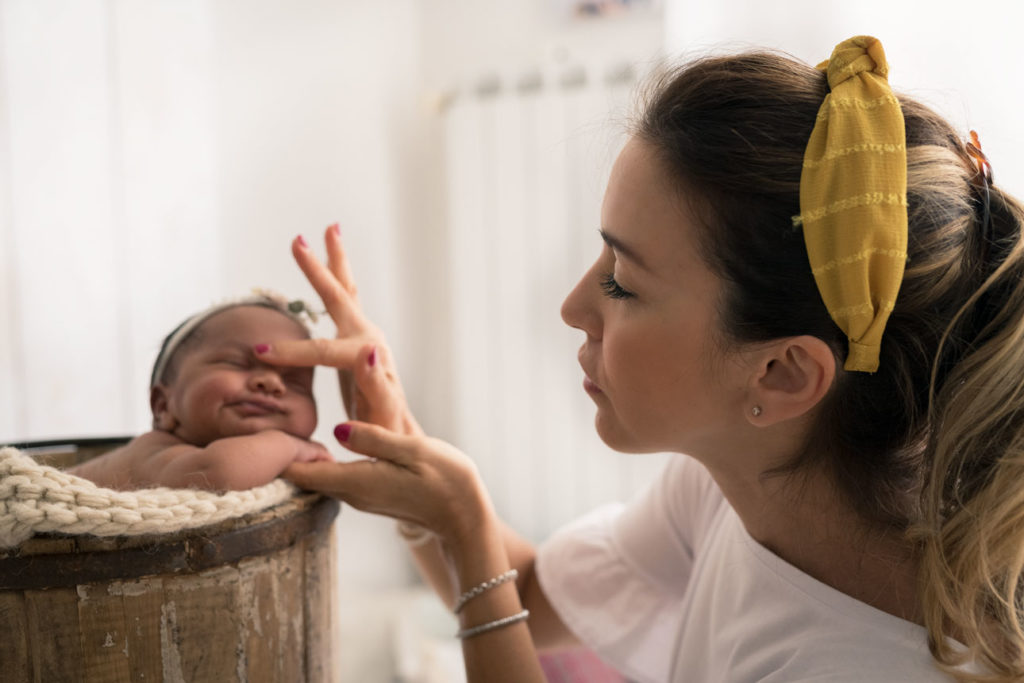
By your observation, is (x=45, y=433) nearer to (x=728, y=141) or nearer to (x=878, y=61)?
(x=728, y=141)

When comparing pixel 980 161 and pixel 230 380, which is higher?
pixel 980 161

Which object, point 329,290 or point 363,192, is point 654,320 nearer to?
point 329,290

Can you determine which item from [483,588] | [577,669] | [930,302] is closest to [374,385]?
[483,588]

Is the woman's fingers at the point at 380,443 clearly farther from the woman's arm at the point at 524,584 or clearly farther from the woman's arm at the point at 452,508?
the woman's arm at the point at 524,584

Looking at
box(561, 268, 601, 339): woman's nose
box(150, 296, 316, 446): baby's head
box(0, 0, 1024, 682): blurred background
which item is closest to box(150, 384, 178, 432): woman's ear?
box(150, 296, 316, 446): baby's head

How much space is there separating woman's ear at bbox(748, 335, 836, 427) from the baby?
50cm

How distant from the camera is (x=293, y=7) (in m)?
2.59

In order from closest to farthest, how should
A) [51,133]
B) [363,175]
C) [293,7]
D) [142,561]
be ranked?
[142,561]
[51,133]
[293,7]
[363,175]

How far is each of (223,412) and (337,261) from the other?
0.85 feet

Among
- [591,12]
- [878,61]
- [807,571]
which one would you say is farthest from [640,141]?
[591,12]

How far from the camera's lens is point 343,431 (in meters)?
0.99

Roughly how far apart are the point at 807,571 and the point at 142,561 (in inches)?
27.0

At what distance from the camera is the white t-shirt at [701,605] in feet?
2.89

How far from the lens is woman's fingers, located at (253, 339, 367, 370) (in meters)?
1.07
